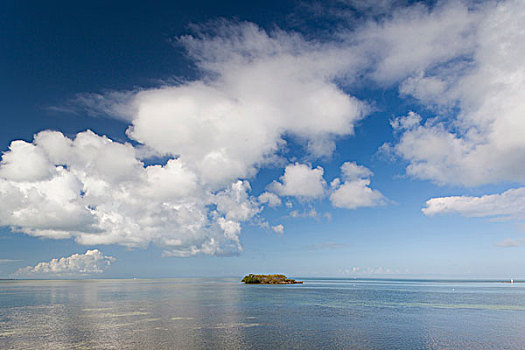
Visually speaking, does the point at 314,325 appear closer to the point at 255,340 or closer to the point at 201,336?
the point at 255,340

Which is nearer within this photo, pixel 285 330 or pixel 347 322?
pixel 285 330

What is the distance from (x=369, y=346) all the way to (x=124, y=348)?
28044mm

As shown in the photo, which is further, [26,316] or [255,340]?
[26,316]

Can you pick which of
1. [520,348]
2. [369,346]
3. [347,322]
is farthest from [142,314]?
[520,348]

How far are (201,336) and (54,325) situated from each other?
26.3 m

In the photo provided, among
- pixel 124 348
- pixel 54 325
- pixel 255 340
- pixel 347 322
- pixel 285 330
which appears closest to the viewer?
pixel 124 348

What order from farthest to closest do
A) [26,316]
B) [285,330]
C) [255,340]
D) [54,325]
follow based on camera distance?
[26,316]
[54,325]
[285,330]
[255,340]

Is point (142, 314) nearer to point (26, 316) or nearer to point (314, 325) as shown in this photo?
point (26, 316)

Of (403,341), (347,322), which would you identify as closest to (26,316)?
(347,322)

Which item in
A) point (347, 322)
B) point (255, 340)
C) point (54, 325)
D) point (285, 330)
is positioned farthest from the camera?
point (347, 322)

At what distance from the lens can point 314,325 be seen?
179ft

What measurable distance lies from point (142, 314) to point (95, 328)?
50.8ft

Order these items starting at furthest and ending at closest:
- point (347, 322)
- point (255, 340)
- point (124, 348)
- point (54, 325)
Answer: point (347, 322), point (54, 325), point (255, 340), point (124, 348)

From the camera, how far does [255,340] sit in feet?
141
